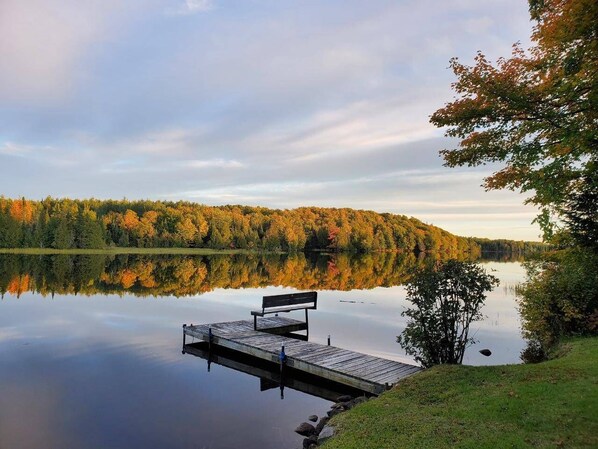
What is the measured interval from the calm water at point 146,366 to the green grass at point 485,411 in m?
2.48

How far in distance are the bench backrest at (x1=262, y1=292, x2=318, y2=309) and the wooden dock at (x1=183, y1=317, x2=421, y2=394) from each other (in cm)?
130

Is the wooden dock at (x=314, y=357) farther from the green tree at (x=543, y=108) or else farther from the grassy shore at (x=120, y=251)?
the grassy shore at (x=120, y=251)

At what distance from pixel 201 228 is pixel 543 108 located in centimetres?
11644

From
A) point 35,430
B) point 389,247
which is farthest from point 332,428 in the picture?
point 389,247

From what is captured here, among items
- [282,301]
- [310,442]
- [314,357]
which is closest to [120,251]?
[282,301]

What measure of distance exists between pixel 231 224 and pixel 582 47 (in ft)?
405

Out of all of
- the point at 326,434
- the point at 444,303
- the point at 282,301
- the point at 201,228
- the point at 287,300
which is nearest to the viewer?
the point at 326,434

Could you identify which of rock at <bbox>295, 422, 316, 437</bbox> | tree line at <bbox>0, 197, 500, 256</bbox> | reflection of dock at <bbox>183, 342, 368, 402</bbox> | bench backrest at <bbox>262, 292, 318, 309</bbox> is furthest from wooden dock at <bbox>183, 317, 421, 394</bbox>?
tree line at <bbox>0, 197, 500, 256</bbox>

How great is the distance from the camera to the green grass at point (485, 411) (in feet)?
22.5

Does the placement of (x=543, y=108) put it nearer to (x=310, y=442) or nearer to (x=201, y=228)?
(x=310, y=442)

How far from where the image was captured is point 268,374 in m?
15.2

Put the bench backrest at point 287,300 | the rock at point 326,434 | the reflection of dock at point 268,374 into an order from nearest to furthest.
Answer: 1. the rock at point 326,434
2. the reflection of dock at point 268,374
3. the bench backrest at point 287,300

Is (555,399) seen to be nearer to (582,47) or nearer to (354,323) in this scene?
(582,47)

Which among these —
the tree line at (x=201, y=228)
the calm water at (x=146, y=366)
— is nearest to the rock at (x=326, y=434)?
the calm water at (x=146, y=366)
